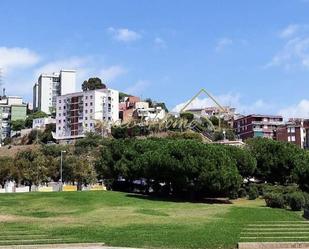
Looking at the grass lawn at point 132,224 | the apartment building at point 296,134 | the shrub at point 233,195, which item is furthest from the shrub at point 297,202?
the apartment building at point 296,134

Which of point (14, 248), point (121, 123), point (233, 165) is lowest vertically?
point (14, 248)

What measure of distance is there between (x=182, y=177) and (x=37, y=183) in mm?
38688

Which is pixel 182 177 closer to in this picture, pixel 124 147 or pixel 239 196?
pixel 239 196

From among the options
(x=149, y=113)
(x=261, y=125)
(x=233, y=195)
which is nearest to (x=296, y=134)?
(x=261, y=125)

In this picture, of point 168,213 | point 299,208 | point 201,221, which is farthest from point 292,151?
point 201,221

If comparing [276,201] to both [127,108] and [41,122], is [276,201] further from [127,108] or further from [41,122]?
[41,122]

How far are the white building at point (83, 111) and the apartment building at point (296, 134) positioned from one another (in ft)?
158

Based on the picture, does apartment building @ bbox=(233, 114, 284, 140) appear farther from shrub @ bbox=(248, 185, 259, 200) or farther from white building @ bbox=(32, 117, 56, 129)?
shrub @ bbox=(248, 185, 259, 200)

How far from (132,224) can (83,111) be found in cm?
13332

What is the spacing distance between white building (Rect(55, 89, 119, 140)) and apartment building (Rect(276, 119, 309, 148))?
158 feet

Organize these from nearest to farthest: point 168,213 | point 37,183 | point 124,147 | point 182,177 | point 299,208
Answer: point 168,213, point 299,208, point 182,177, point 124,147, point 37,183

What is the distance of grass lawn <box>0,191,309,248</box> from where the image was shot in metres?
23.5

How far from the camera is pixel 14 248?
21516 millimetres

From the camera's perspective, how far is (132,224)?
30.1m
